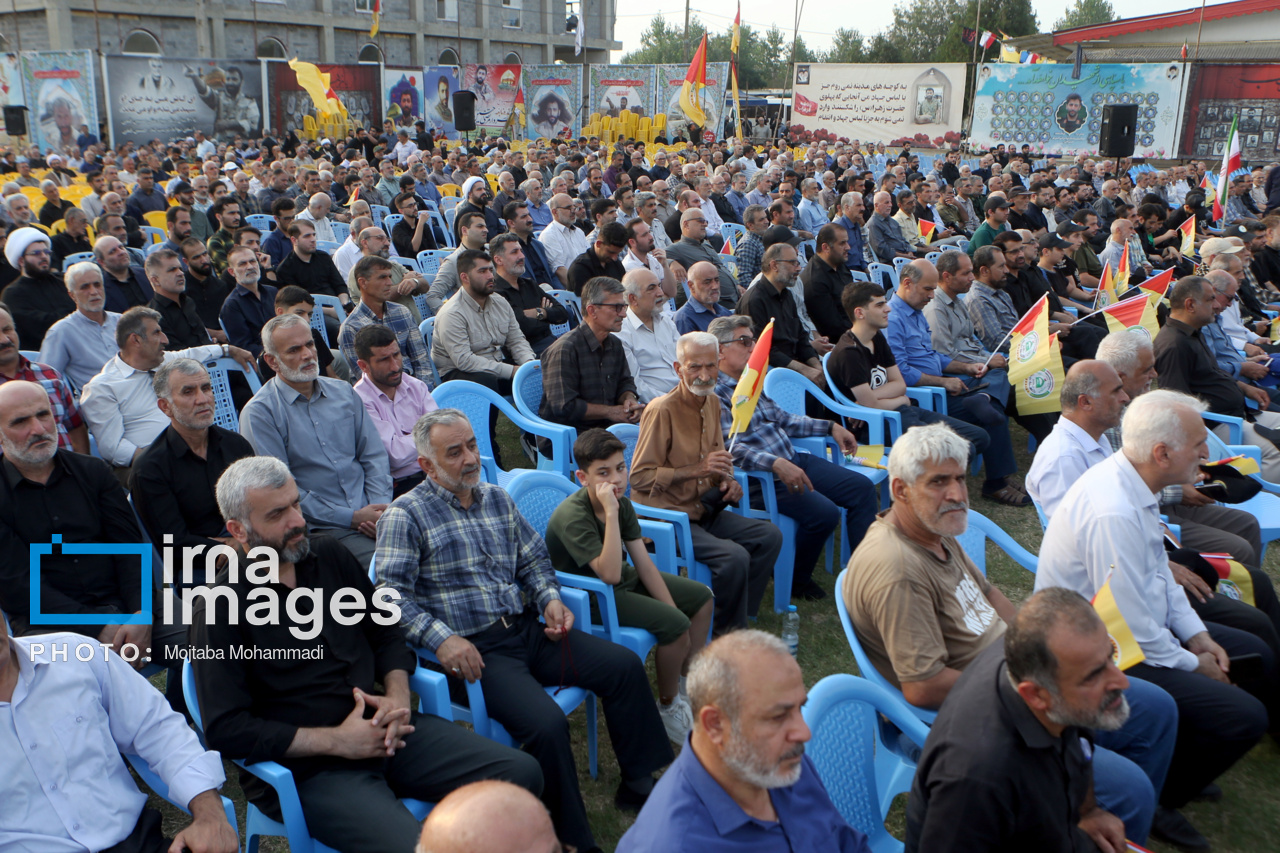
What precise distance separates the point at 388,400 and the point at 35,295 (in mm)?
3308

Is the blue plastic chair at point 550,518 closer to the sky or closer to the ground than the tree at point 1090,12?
closer to the ground

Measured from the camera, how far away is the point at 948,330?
5.90 metres

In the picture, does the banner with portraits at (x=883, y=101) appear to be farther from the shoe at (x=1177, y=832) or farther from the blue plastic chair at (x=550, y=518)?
the shoe at (x=1177, y=832)

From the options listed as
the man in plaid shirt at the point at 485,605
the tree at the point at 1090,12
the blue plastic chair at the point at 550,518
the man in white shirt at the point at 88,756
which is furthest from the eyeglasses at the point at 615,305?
the tree at the point at 1090,12

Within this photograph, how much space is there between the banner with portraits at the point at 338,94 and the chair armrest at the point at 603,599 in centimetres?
2760

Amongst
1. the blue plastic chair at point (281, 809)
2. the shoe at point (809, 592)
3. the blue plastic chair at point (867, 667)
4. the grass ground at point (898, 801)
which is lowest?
the grass ground at point (898, 801)

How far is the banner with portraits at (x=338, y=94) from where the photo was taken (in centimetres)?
2723

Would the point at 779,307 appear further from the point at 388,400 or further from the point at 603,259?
the point at 388,400

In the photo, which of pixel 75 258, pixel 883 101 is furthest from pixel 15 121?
pixel 883 101

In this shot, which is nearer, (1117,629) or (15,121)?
(1117,629)

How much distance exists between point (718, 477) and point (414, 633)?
1.52 meters

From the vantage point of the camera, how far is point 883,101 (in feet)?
108

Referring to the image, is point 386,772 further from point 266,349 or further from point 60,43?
point 60,43

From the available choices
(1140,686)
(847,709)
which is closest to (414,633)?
(847,709)
